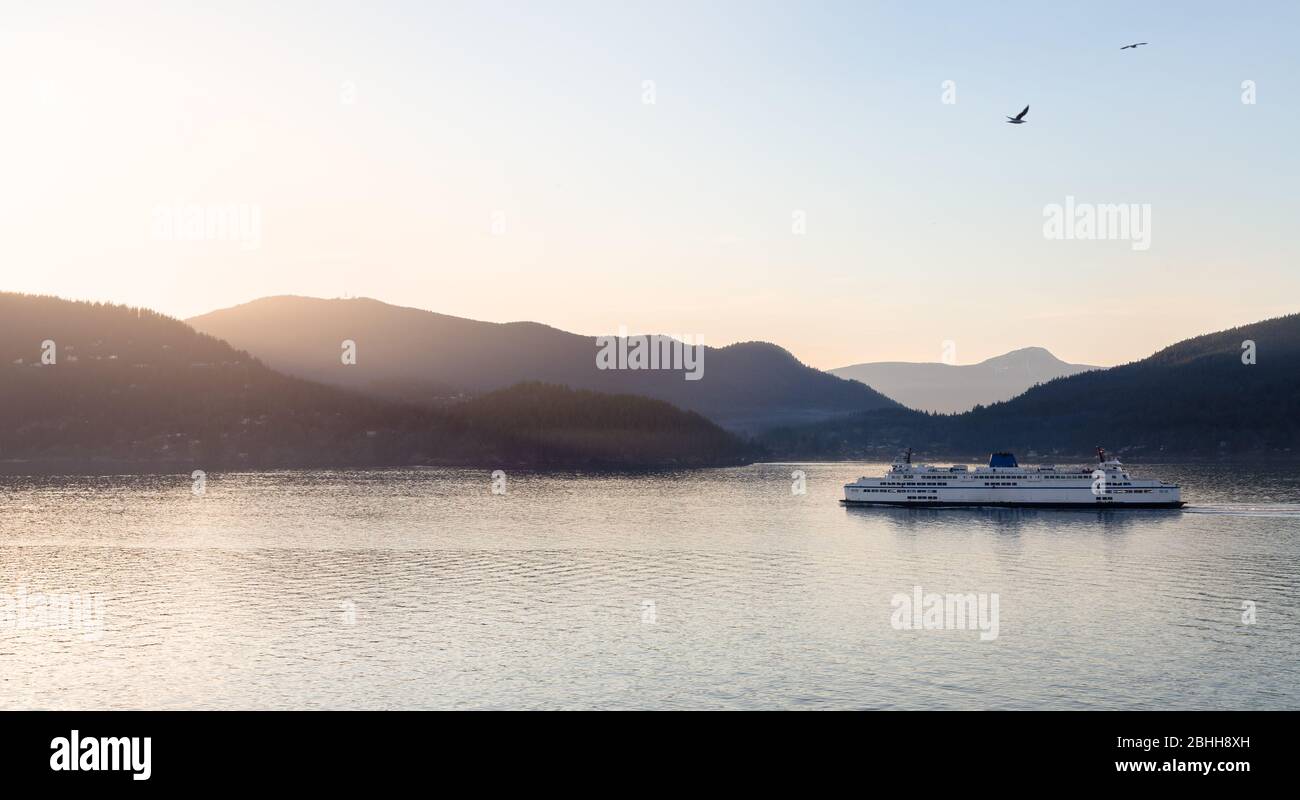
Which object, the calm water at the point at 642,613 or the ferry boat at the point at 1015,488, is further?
the ferry boat at the point at 1015,488

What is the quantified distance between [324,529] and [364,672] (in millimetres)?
74310

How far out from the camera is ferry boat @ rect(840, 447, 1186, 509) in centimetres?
14600

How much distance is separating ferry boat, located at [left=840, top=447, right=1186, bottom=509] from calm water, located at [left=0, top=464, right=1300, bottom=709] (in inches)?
552

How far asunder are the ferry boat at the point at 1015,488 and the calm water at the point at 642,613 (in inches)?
552

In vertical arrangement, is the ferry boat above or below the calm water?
above

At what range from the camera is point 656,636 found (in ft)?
186

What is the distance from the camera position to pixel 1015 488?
504ft

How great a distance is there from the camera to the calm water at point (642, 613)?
45469mm

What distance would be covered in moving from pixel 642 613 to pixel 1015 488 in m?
105

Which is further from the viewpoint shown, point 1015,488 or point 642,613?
point 1015,488

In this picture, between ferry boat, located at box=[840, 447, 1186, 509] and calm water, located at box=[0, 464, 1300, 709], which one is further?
ferry boat, located at box=[840, 447, 1186, 509]

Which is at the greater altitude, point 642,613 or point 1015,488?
point 1015,488
